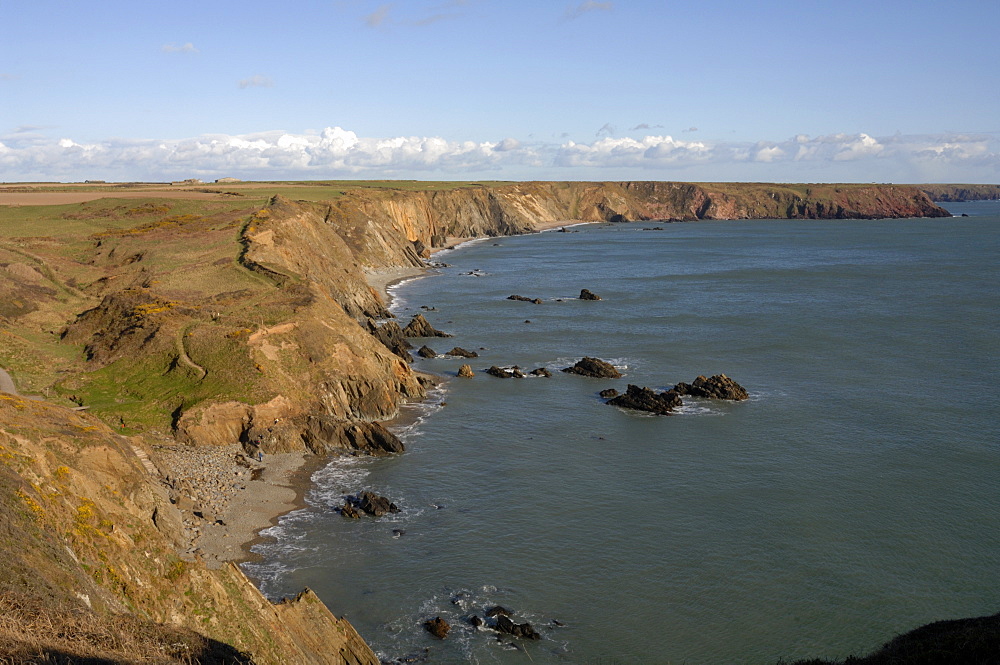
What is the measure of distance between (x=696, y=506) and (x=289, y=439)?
67.5ft

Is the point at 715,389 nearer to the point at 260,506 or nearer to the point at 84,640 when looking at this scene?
the point at 260,506

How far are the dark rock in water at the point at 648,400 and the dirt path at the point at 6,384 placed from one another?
108 feet

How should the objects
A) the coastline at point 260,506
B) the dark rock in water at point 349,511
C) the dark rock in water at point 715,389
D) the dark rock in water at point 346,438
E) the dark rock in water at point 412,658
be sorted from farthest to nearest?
the dark rock in water at point 715,389, the dark rock in water at point 346,438, the dark rock in water at point 349,511, the coastline at point 260,506, the dark rock in water at point 412,658

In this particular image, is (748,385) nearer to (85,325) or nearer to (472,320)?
(472,320)

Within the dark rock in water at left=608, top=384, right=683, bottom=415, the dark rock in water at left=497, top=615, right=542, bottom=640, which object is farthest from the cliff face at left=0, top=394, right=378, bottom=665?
the dark rock in water at left=608, top=384, right=683, bottom=415

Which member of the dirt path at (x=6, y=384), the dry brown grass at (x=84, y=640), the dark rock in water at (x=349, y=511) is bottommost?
the dark rock in water at (x=349, y=511)

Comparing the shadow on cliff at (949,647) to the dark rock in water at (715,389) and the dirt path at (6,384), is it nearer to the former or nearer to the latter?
the dark rock in water at (715,389)

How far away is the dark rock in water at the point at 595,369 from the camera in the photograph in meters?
54.8

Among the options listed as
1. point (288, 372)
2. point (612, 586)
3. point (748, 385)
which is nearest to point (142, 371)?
point (288, 372)

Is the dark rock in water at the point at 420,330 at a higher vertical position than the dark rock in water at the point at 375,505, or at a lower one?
higher

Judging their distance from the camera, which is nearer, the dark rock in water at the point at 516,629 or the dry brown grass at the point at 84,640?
the dry brown grass at the point at 84,640

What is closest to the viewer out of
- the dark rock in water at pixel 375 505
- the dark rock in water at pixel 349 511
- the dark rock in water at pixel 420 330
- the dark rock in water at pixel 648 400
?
the dark rock in water at pixel 349 511

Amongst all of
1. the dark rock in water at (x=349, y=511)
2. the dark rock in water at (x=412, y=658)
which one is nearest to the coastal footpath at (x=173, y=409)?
the dark rock in water at (x=412, y=658)

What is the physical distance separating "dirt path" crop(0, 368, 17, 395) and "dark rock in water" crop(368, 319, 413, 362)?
26.4 m
